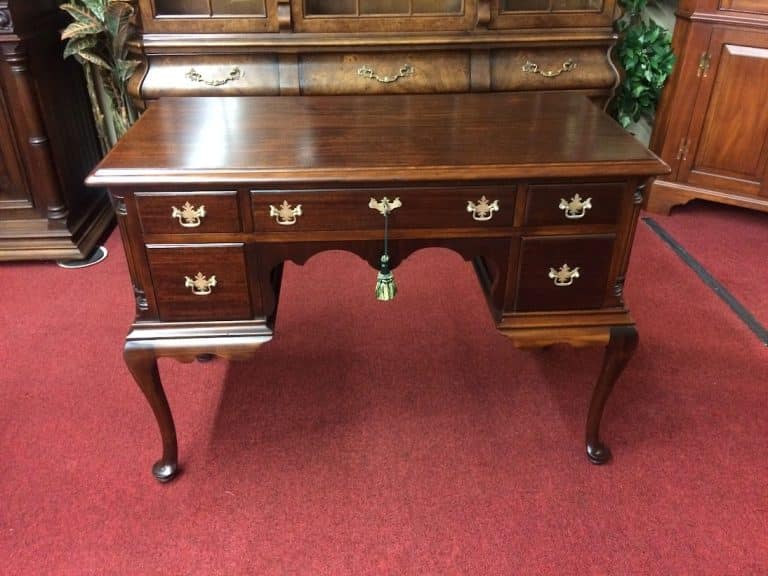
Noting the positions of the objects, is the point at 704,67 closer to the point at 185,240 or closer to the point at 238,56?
the point at 238,56

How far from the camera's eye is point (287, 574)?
1418mm

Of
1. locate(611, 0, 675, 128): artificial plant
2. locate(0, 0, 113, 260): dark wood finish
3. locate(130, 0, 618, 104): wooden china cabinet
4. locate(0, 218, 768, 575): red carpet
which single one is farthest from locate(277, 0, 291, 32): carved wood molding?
locate(611, 0, 675, 128): artificial plant

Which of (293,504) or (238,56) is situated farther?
(238,56)

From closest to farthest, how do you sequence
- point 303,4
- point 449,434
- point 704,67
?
point 449,434 < point 303,4 < point 704,67

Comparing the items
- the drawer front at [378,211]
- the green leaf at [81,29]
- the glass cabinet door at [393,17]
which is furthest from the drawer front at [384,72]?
the drawer front at [378,211]

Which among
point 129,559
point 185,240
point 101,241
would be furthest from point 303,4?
point 129,559

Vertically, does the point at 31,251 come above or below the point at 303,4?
below

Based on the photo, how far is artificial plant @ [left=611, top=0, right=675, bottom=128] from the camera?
9.63 feet

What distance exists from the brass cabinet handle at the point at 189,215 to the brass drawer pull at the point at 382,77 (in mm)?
1514

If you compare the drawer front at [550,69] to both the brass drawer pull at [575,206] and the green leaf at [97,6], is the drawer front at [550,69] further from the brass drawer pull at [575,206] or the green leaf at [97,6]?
the green leaf at [97,6]

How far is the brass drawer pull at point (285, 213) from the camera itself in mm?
A: 1326

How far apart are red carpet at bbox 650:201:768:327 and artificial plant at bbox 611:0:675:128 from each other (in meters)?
0.60

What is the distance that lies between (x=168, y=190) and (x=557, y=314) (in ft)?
3.05

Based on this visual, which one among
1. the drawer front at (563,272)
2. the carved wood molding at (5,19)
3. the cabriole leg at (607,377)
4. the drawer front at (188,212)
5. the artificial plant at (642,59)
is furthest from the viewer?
the artificial plant at (642,59)
